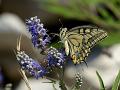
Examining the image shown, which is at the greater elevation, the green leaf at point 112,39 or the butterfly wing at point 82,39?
the butterfly wing at point 82,39

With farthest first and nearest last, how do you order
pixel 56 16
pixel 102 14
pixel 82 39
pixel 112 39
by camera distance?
pixel 56 16 → pixel 102 14 → pixel 112 39 → pixel 82 39

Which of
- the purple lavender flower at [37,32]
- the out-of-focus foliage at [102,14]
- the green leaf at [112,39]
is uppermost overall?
the purple lavender flower at [37,32]

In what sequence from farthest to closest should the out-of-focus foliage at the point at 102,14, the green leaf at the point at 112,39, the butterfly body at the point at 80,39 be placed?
the out-of-focus foliage at the point at 102,14 → the green leaf at the point at 112,39 → the butterfly body at the point at 80,39

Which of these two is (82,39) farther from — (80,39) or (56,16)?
(56,16)

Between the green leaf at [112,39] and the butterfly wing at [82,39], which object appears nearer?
the butterfly wing at [82,39]

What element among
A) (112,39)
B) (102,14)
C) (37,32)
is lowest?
(112,39)

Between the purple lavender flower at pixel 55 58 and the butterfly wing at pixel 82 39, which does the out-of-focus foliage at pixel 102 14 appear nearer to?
the butterfly wing at pixel 82 39

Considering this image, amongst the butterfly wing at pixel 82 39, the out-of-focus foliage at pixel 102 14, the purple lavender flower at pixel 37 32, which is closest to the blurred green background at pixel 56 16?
the out-of-focus foliage at pixel 102 14

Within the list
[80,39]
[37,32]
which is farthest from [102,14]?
[37,32]

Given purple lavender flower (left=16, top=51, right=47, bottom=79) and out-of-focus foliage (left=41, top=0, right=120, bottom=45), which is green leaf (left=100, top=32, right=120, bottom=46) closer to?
out-of-focus foliage (left=41, top=0, right=120, bottom=45)
